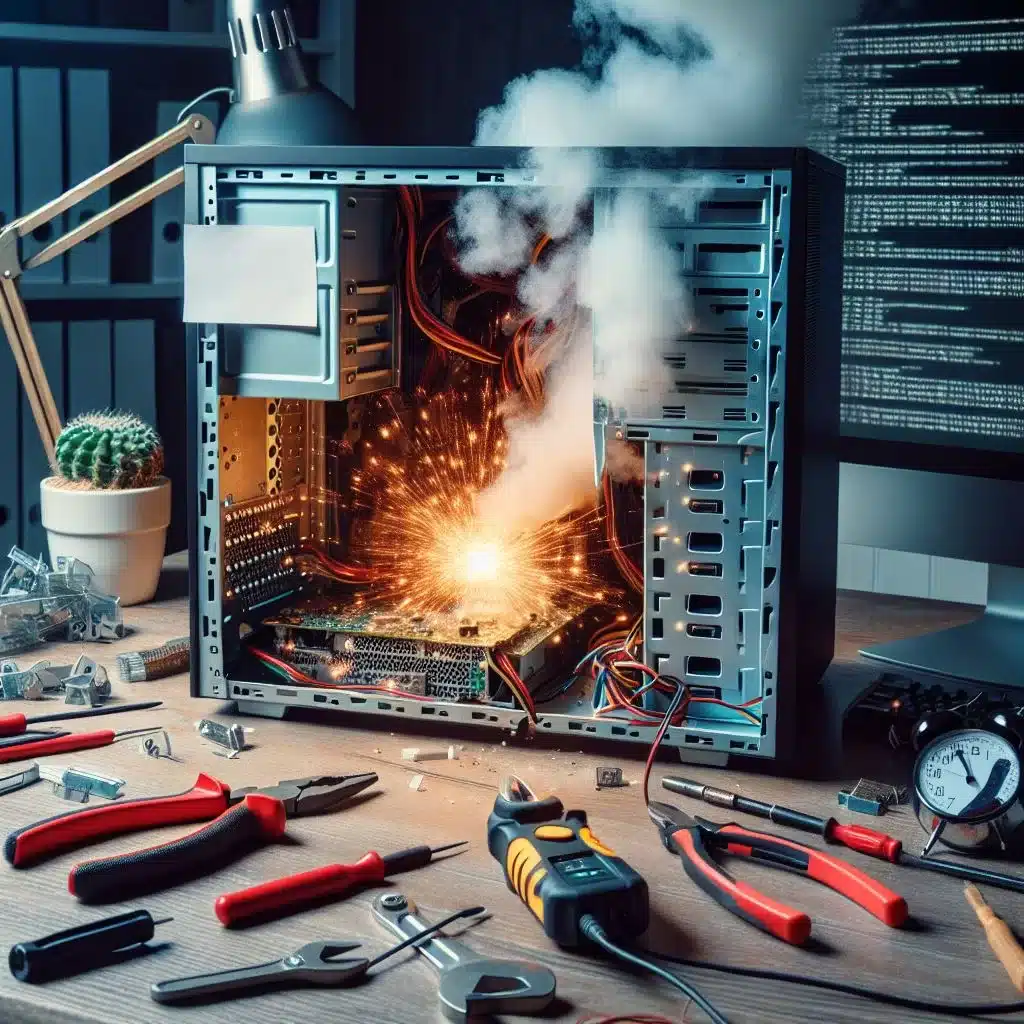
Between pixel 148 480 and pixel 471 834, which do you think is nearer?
pixel 471 834

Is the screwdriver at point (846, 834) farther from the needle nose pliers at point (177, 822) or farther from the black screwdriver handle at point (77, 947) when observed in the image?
the black screwdriver handle at point (77, 947)

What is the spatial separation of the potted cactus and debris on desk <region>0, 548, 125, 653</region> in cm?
4

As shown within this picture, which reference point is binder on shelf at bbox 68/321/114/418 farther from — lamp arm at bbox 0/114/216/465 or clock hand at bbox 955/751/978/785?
clock hand at bbox 955/751/978/785

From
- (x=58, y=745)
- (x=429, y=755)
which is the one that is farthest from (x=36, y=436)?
(x=429, y=755)

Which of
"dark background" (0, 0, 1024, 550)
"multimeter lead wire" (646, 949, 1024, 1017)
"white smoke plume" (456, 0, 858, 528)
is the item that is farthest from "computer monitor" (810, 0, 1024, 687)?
"dark background" (0, 0, 1024, 550)

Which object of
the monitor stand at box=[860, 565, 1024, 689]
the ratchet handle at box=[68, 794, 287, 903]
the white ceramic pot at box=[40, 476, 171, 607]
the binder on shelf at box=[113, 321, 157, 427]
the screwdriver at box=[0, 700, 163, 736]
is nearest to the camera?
the ratchet handle at box=[68, 794, 287, 903]

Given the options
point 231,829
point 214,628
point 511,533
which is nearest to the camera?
point 231,829

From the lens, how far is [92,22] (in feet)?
5.75

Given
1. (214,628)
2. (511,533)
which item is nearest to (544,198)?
(511,533)

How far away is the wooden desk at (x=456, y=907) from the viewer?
0.65 m

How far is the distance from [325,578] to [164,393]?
727 millimetres

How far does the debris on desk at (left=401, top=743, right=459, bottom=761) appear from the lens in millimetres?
998

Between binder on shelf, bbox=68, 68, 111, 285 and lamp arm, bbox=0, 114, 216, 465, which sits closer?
lamp arm, bbox=0, 114, 216, 465

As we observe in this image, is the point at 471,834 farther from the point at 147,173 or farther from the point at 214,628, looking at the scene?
the point at 147,173
